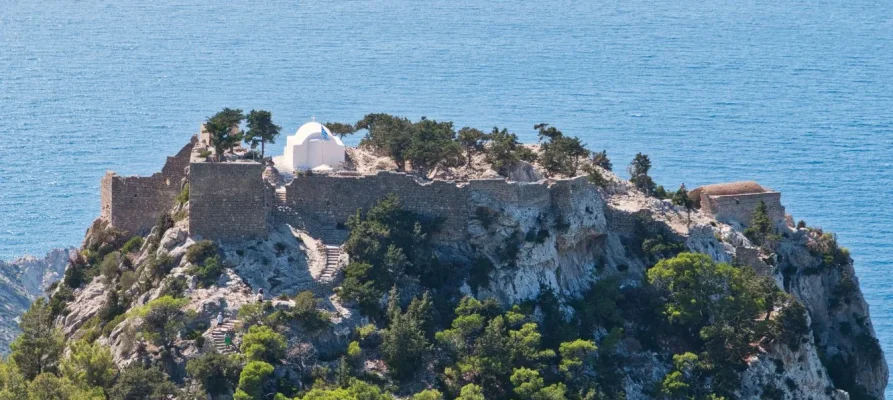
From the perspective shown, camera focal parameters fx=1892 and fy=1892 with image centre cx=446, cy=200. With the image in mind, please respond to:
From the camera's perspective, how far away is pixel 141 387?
70688 mm

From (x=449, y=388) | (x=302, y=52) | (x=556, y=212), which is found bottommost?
(x=449, y=388)

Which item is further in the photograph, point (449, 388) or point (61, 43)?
point (61, 43)

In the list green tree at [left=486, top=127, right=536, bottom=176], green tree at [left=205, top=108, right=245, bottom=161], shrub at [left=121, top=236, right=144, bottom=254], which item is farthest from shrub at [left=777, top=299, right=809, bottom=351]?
shrub at [left=121, top=236, right=144, bottom=254]

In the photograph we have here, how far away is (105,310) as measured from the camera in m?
78.8

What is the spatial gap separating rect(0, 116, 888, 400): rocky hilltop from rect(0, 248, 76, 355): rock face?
1138 inches

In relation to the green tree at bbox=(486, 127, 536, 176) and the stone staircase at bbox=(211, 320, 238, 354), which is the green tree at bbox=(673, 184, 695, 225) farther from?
the stone staircase at bbox=(211, 320, 238, 354)

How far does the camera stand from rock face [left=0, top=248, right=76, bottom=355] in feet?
376

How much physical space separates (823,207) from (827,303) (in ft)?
97.7

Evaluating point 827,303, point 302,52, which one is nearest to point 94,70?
Result: point 302,52

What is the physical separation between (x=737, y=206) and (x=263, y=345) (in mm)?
32146

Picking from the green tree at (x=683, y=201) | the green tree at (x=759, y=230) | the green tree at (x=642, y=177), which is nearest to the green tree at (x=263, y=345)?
the green tree at (x=683, y=201)

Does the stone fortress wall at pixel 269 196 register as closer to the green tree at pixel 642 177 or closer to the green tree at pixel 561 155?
the green tree at pixel 561 155

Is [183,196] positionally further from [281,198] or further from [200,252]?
[200,252]

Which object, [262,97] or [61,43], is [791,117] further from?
[61,43]
